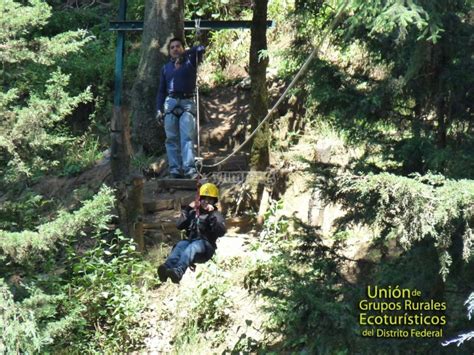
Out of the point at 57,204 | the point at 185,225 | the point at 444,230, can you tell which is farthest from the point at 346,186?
the point at 57,204

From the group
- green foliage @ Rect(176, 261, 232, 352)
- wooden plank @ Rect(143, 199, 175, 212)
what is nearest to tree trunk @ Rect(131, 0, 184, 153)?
wooden plank @ Rect(143, 199, 175, 212)

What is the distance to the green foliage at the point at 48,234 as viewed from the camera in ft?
31.7

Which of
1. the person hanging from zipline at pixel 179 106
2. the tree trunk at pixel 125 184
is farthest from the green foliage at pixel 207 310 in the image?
the person hanging from zipline at pixel 179 106

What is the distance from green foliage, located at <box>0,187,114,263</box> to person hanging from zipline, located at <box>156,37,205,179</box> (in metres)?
1.46

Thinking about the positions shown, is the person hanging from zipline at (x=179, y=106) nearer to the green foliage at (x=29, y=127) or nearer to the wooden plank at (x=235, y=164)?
the green foliage at (x=29, y=127)

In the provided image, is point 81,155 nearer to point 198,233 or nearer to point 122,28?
point 122,28

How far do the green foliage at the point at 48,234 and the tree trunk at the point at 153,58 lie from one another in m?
4.61

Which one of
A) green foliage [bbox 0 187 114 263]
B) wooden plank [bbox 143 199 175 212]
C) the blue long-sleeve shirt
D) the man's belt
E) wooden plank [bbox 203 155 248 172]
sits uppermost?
the blue long-sleeve shirt

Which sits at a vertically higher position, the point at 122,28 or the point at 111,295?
the point at 122,28

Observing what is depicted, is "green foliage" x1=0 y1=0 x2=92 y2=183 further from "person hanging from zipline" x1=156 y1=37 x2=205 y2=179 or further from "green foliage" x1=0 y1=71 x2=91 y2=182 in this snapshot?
"person hanging from zipline" x1=156 y1=37 x2=205 y2=179

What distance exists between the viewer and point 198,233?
934cm

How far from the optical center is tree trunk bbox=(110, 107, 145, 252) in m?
12.3

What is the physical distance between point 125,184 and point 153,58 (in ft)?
10.9

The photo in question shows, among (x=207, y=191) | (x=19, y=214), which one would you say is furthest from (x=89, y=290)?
(x=207, y=191)
